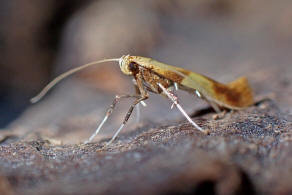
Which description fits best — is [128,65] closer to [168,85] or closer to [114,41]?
[168,85]

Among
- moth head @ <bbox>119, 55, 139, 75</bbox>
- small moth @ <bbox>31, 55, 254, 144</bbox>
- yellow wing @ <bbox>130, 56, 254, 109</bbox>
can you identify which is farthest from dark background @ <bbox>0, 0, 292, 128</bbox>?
moth head @ <bbox>119, 55, 139, 75</bbox>

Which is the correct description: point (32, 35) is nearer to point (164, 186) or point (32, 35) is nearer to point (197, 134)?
point (197, 134)

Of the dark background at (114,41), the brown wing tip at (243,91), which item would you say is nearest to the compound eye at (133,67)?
the brown wing tip at (243,91)

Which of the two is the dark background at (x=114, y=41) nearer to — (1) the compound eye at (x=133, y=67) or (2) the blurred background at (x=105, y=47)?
(2) the blurred background at (x=105, y=47)

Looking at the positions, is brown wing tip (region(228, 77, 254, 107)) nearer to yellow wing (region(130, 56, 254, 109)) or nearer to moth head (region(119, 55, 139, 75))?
yellow wing (region(130, 56, 254, 109))

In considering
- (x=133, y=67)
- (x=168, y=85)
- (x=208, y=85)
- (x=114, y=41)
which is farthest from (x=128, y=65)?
(x=114, y=41)
